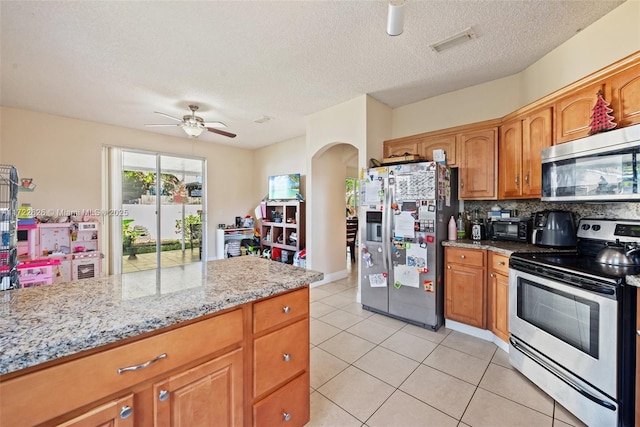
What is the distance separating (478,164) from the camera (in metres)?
2.95

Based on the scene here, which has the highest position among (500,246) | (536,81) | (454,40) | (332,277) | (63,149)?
(454,40)

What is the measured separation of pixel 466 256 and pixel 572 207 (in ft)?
3.36

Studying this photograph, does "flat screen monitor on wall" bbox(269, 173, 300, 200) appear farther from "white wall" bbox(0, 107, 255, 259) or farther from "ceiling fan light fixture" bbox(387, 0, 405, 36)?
"ceiling fan light fixture" bbox(387, 0, 405, 36)

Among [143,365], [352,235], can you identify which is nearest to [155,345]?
[143,365]

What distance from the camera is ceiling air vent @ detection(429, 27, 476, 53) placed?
2230 mm

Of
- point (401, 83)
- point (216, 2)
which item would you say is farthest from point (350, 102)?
point (216, 2)

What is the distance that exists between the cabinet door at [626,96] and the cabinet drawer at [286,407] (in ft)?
8.79

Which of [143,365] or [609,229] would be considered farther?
[609,229]

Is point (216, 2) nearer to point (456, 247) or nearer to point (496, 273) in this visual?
point (456, 247)

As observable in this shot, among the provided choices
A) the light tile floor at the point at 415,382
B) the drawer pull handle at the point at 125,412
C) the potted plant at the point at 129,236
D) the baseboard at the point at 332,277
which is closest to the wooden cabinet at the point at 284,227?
the baseboard at the point at 332,277

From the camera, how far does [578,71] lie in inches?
88.7

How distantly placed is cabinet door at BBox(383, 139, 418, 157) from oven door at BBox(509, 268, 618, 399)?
6.34ft

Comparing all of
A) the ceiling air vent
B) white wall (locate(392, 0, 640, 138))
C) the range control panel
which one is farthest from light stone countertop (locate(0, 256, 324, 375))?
white wall (locate(392, 0, 640, 138))

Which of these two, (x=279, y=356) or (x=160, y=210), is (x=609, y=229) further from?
(x=160, y=210)
